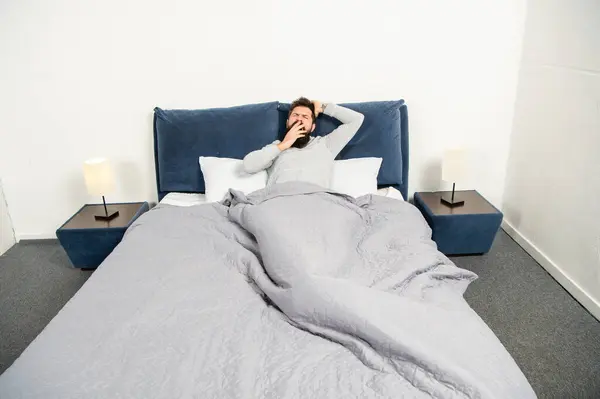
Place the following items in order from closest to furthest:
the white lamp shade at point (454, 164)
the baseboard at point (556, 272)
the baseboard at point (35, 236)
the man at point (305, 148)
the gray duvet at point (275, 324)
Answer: the gray duvet at point (275, 324) < the baseboard at point (556, 272) < the man at point (305, 148) < the white lamp shade at point (454, 164) < the baseboard at point (35, 236)

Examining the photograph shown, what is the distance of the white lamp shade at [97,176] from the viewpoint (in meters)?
2.75

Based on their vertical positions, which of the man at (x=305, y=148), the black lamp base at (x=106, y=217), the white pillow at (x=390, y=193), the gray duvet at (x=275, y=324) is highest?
the man at (x=305, y=148)

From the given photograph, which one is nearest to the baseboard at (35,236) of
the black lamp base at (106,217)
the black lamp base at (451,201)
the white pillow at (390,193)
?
the black lamp base at (106,217)

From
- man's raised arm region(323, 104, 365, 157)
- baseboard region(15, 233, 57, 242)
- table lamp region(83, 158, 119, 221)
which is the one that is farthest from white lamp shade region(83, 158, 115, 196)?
man's raised arm region(323, 104, 365, 157)

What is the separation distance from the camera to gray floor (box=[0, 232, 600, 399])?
1.95 m

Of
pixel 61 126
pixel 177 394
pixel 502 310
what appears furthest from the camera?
pixel 61 126

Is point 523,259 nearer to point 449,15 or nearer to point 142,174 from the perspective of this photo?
point 449,15

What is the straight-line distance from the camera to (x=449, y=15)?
2881 mm

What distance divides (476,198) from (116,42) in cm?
248

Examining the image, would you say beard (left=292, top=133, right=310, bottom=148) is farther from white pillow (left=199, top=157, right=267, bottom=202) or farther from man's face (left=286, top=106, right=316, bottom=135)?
white pillow (left=199, top=157, right=267, bottom=202)

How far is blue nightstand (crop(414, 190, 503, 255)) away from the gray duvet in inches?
26.0

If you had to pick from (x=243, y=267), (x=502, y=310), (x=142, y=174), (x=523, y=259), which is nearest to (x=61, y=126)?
(x=142, y=174)

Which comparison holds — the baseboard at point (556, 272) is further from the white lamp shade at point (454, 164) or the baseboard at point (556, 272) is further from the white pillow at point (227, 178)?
the white pillow at point (227, 178)

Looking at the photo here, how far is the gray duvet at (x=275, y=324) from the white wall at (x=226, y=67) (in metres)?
1.21
